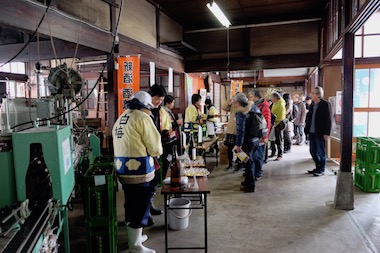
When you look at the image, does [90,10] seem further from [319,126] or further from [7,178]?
[319,126]

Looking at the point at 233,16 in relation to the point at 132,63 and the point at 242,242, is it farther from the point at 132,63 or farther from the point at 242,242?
the point at 242,242

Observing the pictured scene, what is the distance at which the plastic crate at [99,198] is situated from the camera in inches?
105

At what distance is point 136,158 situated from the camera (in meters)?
2.73

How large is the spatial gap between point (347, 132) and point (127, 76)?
3694 mm

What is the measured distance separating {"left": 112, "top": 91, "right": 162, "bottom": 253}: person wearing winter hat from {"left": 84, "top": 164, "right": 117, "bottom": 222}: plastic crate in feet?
0.51

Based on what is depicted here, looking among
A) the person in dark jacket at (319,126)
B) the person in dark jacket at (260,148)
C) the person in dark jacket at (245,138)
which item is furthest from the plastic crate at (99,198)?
the person in dark jacket at (319,126)

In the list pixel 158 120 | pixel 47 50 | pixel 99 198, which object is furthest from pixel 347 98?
pixel 47 50

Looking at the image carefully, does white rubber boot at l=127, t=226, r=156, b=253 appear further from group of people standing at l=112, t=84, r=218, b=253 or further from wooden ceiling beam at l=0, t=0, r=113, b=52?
wooden ceiling beam at l=0, t=0, r=113, b=52

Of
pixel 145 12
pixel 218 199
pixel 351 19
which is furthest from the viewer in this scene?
pixel 145 12

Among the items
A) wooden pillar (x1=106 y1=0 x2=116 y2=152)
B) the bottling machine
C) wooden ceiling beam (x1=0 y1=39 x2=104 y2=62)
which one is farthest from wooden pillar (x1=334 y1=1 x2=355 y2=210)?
wooden ceiling beam (x1=0 y1=39 x2=104 y2=62)

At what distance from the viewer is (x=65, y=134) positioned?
2.27 m

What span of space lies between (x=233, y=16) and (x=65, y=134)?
6.71 m

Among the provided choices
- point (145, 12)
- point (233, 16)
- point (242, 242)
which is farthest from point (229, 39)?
point (242, 242)

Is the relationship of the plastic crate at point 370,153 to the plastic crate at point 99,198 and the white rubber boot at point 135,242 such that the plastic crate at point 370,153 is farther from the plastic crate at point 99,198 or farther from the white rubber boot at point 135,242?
the plastic crate at point 99,198
